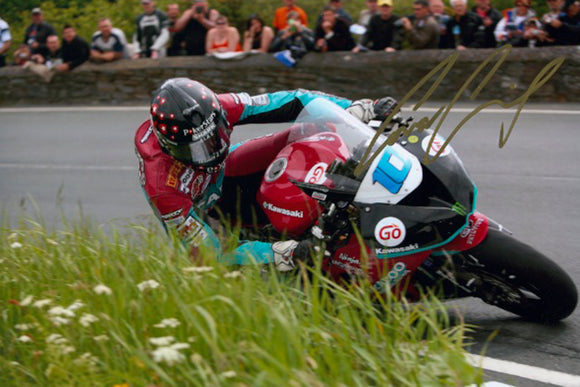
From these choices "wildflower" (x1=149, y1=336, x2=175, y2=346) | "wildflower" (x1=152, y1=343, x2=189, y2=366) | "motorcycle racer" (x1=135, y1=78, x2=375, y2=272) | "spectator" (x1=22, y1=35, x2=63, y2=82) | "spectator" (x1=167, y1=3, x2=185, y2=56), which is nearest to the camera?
"wildflower" (x1=152, y1=343, x2=189, y2=366)

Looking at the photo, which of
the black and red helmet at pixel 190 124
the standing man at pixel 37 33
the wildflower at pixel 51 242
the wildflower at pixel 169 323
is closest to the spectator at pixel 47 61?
the standing man at pixel 37 33

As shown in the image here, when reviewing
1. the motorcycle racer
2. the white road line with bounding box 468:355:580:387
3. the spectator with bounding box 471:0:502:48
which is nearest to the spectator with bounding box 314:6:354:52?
the spectator with bounding box 471:0:502:48

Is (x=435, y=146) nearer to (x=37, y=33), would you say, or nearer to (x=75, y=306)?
(x=75, y=306)

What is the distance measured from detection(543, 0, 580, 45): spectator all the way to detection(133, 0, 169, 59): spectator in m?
6.17

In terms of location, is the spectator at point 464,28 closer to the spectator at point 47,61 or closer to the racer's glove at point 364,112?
the spectator at point 47,61

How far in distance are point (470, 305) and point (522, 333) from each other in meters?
→ 0.51

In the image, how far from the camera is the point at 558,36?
11.6 m

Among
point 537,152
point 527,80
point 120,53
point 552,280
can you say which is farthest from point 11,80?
point 552,280

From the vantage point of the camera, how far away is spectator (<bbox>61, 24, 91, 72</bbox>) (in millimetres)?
15297

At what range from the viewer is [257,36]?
44.6 ft

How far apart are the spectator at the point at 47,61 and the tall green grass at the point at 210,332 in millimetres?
11970

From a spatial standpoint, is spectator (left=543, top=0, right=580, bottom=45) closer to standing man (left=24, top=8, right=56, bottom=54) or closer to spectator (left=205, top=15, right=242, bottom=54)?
spectator (left=205, top=15, right=242, bottom=54)

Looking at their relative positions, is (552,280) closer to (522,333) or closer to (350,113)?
(522,333)

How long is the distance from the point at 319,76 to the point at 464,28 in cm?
226
